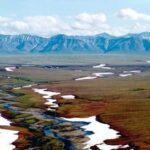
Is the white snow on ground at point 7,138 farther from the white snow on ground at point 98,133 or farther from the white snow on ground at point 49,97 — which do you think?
the white snow on ground at point 49,97

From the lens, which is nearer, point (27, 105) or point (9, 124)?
point (9, 124)

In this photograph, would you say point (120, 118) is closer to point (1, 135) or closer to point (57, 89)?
point (1, 135)

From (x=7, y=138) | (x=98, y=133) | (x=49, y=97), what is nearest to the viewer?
(x=7, y=138)

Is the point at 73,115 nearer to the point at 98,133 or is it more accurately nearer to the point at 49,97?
the point at 98,133

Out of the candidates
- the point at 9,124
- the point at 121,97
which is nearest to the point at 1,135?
the point at 9,124

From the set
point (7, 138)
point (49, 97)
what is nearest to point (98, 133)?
point (7, 138)

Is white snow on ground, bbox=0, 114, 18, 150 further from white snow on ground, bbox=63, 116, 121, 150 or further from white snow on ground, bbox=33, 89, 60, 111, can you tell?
white snow on ground, bbox=33, 89, 60, 111

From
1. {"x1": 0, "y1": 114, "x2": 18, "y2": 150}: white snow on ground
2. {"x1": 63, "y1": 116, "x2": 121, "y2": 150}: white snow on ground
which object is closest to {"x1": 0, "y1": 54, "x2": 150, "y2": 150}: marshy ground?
{"x1": 0, "y1": 114, "x2": 18, "y2": 150}: white snow on ground

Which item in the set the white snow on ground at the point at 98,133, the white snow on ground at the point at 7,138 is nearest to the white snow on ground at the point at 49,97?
the white snow on ground at the point at 98,133
